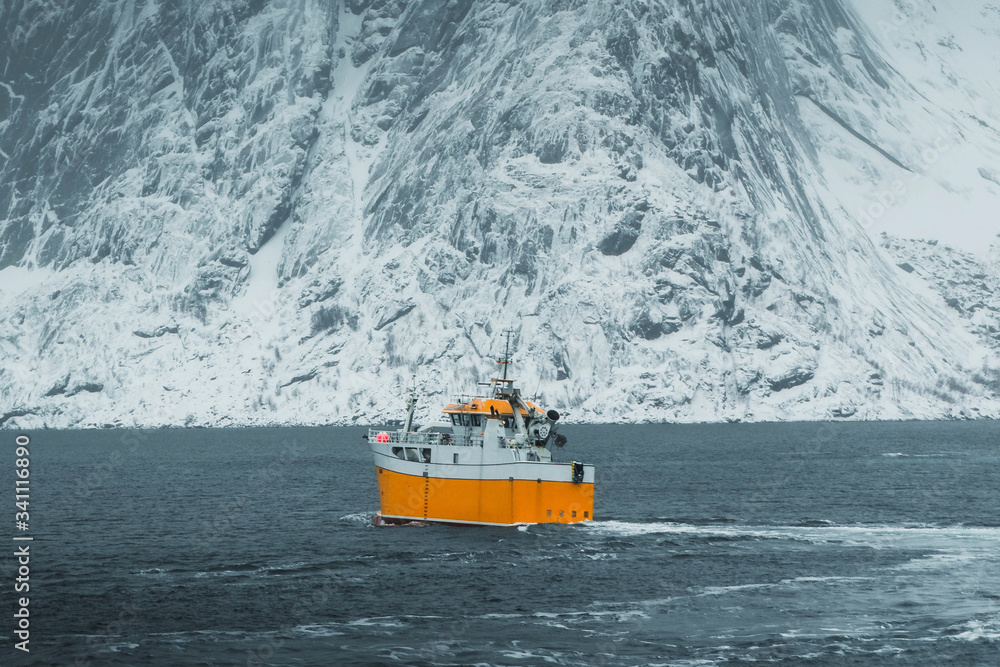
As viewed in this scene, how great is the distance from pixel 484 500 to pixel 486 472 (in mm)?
1899

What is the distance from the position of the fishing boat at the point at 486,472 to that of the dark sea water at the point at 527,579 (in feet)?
4.95

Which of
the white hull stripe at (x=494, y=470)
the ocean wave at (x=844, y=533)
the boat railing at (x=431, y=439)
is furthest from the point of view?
the boat railing at (x=431, y=439)

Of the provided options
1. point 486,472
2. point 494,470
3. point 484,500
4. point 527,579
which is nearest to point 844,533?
point 494,470

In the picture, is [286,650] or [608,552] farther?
[608,552]

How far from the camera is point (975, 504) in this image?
92250mm

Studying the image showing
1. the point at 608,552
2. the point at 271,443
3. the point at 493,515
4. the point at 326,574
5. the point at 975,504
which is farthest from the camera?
the point at 271,443

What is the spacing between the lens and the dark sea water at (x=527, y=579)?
155 feet

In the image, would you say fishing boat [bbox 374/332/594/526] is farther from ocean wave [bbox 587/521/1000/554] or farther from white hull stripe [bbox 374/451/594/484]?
ocean wave [bbox 587/521/1000/554]

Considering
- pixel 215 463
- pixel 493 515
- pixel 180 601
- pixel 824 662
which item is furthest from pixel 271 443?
pixel 824 662

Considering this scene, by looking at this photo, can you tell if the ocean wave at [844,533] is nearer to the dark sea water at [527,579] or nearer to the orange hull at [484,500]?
the dark sea water at [527,579]

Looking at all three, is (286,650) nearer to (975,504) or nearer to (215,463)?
(975,504)

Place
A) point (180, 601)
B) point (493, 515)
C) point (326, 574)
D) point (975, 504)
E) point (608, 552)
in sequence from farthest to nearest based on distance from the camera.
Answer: point (975, 504)
point (493, 515)
point (608, 552)
point (326, 574)
point (180, 601)

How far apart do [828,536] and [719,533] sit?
6805 millimetres

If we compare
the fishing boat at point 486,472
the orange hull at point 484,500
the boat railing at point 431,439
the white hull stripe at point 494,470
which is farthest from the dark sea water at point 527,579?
the boat railing at point 431,439
